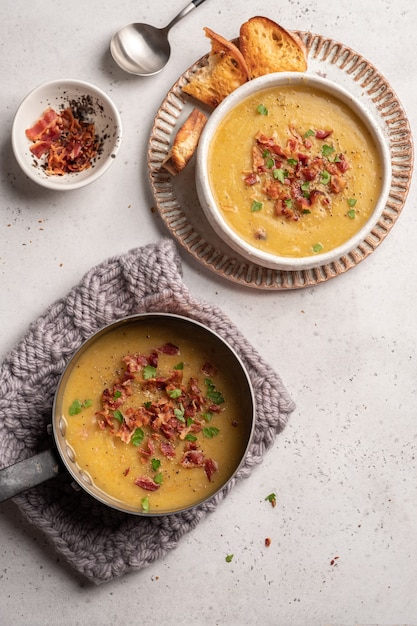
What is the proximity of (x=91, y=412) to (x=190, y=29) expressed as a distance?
132cm

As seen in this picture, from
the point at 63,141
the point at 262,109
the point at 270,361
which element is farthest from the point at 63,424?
the point at 262,109

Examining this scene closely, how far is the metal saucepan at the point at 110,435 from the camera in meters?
2.05

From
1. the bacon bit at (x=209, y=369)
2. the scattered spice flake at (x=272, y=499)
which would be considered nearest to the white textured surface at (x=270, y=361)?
the scattered spice flake at (x=272, y=499)

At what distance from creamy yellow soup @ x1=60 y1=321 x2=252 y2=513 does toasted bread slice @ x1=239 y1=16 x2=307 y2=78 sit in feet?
3.00

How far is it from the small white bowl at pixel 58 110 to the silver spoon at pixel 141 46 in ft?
0.57

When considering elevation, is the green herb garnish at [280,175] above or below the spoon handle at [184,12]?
below

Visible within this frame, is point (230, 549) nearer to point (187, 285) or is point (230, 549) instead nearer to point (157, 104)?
point (187, 285)

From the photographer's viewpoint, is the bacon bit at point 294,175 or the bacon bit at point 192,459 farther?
the bacon bit at point 294,175

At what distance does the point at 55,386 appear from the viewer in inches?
91.4

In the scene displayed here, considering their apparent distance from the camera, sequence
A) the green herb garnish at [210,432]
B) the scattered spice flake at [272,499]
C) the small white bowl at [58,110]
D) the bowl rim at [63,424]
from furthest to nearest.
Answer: the scattered spice flake at [272,499] → the small white bowl at [58,110] → the green herb garnish at [210,432] → the bowl rim at [63,424]

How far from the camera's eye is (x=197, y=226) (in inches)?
95.9

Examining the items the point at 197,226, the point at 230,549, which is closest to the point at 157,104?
the point at 197,226

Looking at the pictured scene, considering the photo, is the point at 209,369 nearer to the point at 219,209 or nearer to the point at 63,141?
the point at 219,209

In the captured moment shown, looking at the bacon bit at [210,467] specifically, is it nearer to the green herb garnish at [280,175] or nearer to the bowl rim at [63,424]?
the bowl rim at [63,424]
